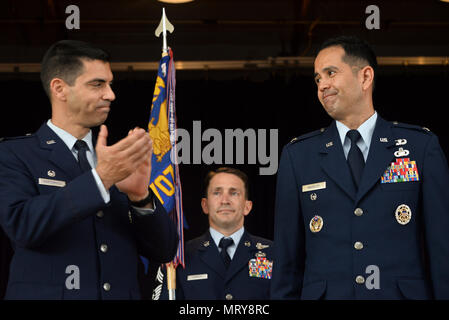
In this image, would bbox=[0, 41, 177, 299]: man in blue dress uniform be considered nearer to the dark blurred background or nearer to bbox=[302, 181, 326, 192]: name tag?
bbox=[302, 181, 326, 192]: name tag

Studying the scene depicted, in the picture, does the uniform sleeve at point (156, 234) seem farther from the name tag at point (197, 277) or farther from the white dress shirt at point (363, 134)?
the name tag at point (197, 277)

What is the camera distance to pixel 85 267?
231 cm

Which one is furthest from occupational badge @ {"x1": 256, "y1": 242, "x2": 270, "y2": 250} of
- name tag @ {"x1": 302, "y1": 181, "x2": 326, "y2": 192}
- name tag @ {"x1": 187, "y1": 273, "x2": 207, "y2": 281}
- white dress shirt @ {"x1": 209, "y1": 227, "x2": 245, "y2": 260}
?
name tag @ {"x1": 302, "y1": 181, "x2": 326, "y2": 192}

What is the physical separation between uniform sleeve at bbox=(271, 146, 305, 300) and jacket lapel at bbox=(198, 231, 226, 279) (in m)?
1.49

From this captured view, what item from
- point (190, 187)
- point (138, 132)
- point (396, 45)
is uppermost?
point (396, 45)

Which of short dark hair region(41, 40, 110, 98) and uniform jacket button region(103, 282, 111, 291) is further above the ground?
short dark hair region(41, 40, 110, 98)

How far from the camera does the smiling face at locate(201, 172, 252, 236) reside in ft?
14.1

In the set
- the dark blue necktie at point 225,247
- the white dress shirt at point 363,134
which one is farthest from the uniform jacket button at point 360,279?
the dark blue necktie at point 225,247

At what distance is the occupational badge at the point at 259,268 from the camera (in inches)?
162

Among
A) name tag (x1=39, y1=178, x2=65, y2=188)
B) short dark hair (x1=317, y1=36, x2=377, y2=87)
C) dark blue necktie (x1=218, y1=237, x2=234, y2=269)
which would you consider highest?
short dark hair (x1=317, y1=36, x2=377, y2=87)

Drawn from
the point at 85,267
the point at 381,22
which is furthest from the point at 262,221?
the point at 85,267

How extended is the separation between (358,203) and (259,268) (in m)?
1.76
